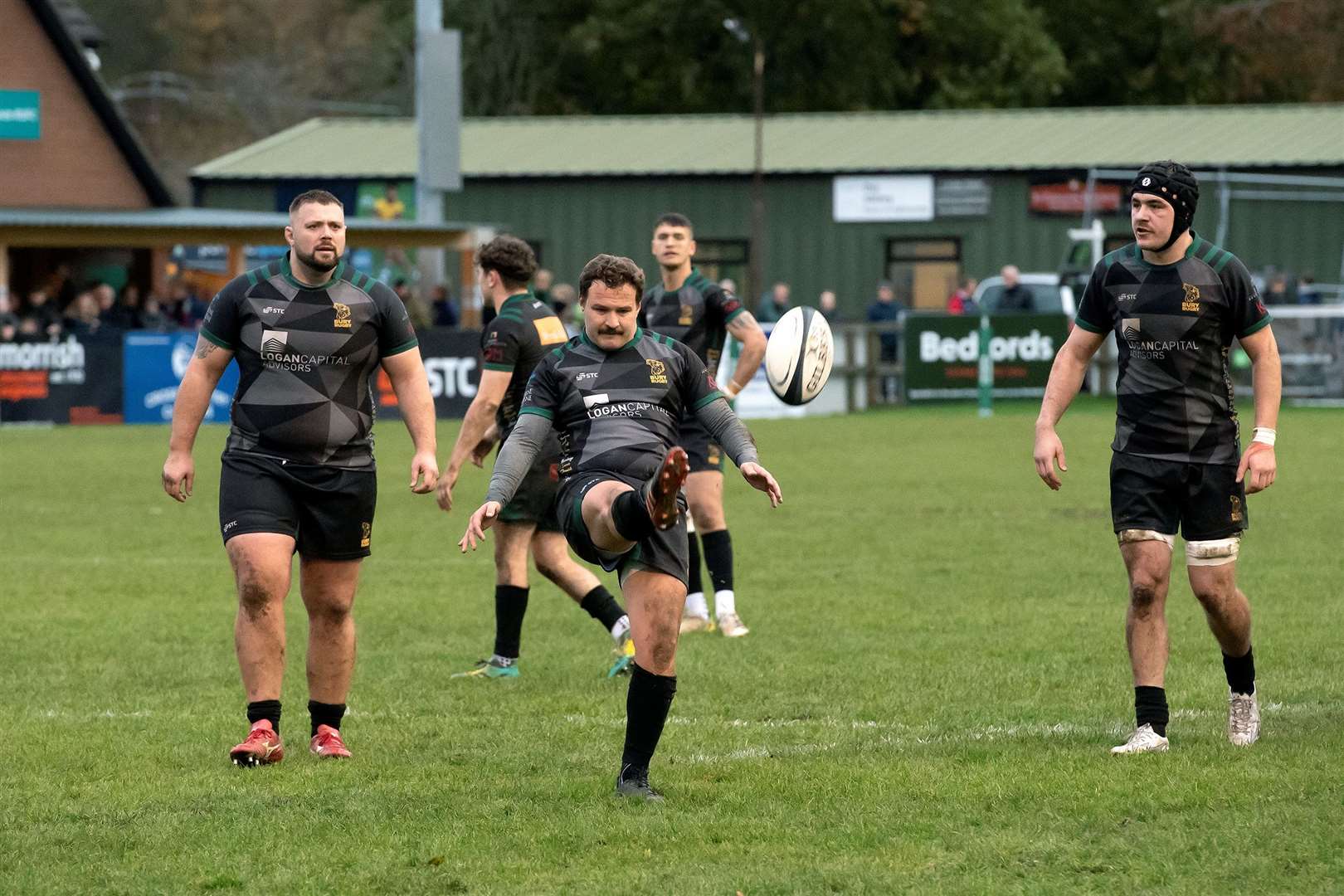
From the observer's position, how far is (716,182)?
44.7 m

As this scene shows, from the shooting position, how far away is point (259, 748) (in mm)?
7566

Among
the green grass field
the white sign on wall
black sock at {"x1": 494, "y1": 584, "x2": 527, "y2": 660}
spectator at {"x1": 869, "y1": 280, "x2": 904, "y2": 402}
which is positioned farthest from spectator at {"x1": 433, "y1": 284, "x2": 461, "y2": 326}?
black sock at {"x1": 494, "y1": 584, "x2": 527, "y2": 660}

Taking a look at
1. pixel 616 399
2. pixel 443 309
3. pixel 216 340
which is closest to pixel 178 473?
pixel 216 340

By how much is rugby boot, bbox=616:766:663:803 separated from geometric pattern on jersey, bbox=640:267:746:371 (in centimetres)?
456

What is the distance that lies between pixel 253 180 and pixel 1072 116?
61.6 feet

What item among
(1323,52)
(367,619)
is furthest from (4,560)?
(1323,52)

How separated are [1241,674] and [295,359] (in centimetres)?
371

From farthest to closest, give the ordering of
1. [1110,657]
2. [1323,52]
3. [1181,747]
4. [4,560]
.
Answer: [1323,52], [4,560], [1110,657], [1181,747]

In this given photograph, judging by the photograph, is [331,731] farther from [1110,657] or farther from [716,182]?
[716,182]

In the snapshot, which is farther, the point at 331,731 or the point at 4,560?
the point at 4,560

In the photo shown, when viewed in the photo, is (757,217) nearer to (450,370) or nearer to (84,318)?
(450,370)

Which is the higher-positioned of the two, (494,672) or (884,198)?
(884,198)

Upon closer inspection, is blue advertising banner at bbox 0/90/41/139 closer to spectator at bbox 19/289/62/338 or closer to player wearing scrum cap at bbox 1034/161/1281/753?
spectator at bbox 19/289/62/338

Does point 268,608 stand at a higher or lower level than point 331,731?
higher
